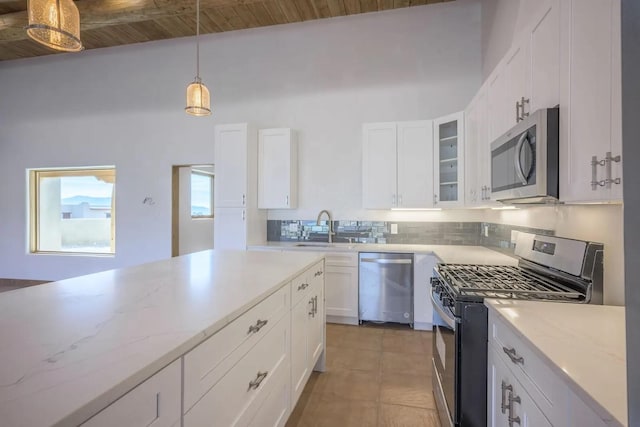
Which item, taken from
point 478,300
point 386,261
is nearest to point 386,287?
point 386,261

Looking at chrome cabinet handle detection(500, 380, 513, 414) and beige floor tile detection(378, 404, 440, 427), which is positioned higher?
chrome cabinet handle detection(500, 380, 513, 414)

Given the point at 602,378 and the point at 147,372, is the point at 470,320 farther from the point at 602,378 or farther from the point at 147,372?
the point at 147,372

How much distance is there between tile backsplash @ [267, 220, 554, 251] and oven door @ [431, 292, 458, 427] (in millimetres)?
1812

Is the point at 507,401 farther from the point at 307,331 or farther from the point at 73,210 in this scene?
the point at 73,210

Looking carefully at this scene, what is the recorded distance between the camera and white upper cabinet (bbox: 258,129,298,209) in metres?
3.88

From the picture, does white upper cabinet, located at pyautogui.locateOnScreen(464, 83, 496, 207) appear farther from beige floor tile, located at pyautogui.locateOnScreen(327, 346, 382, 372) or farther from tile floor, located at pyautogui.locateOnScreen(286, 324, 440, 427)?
beige floor tile, located at pyautogui.locateOnScreen(327, 346, 382, 372)

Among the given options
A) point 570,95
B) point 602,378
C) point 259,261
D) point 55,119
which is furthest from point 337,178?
point 55,119

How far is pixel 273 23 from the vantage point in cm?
406

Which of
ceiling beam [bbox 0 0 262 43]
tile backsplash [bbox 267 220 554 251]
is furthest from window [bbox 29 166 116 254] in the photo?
tile backsplash [bbox 267 220 554 251]

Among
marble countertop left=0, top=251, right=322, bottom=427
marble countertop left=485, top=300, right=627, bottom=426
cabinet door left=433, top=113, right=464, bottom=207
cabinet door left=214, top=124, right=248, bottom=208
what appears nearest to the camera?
marble countertop left=0, top=251, right=322, bottom=427

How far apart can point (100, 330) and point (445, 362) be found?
1590mm

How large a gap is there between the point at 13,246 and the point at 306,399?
6004 mm

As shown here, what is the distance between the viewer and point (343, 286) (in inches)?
135

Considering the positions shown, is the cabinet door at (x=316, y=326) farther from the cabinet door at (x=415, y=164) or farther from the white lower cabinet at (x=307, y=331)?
the cabinet door at (x=415, y=164)
